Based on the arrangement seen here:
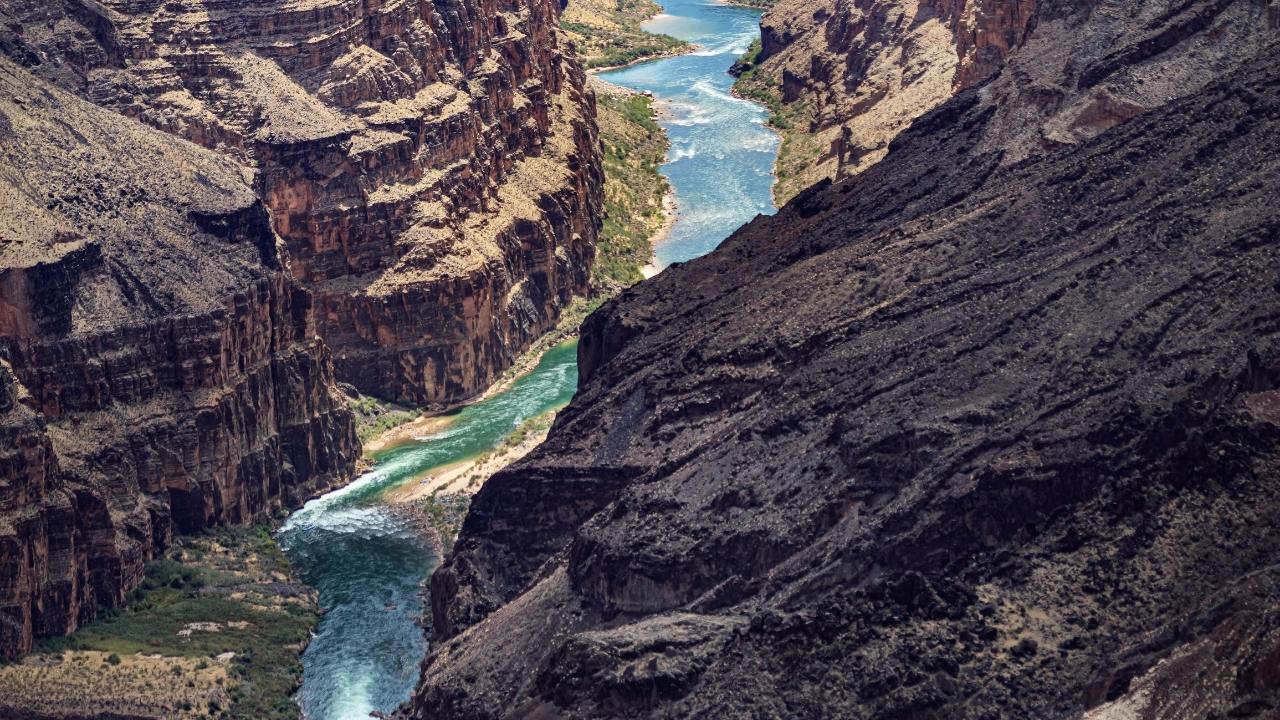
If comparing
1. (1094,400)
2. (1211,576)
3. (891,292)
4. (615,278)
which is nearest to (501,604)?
(891,292)

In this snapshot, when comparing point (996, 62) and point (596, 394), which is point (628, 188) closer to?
point (996, 62)

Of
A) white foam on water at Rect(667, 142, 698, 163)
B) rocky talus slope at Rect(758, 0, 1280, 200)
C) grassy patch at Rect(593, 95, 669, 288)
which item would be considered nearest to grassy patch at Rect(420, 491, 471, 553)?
rocky talus slope at Rect(758, 0, 1280, 200)

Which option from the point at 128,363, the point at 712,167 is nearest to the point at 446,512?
the point at 128,363

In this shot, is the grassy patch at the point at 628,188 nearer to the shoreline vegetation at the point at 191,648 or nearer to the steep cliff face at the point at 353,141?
the steep cliff face at the point at 353,141

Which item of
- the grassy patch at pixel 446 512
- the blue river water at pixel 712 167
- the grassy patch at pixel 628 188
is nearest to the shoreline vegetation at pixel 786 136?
the blue river water at pixel 712 167

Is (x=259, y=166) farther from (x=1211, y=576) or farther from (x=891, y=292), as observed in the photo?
(x=1211, y=576)

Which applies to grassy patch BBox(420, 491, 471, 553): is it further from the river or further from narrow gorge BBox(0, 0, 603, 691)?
narrow gorge BBox(0, 0, 603, 691)
